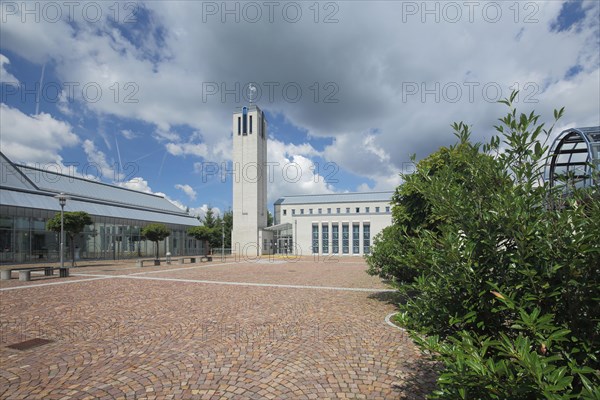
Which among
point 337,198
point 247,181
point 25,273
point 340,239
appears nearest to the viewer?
point 25,273

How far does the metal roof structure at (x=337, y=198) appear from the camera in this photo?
71000 mm

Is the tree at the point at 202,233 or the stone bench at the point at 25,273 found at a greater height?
the tree at the point at 202,233

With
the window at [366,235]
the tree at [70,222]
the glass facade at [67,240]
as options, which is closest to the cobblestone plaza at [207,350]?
the tree at [70,222]

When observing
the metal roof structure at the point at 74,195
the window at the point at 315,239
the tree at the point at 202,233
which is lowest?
the window at the point at 315,239

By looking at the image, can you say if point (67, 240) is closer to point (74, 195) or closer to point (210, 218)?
point (74, 195)

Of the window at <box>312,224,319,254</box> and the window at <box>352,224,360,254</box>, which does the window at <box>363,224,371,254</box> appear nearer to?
the window at <box>352,224,360,254</box>

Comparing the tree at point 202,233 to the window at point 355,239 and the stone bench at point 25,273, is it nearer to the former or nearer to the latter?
the stone bench at point 25,273

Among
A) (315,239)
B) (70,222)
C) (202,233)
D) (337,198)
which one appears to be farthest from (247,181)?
(70,222)

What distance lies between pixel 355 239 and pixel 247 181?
21.7 m

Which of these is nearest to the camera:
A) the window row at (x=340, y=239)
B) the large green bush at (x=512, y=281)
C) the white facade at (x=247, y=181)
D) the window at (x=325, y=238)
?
the large green bush at (x=512, y=281)

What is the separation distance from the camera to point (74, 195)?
42.0 meters

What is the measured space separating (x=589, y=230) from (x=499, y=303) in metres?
0.91

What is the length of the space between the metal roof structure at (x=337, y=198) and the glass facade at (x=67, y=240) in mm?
31298

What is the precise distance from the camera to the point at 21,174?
35688 millimetres
